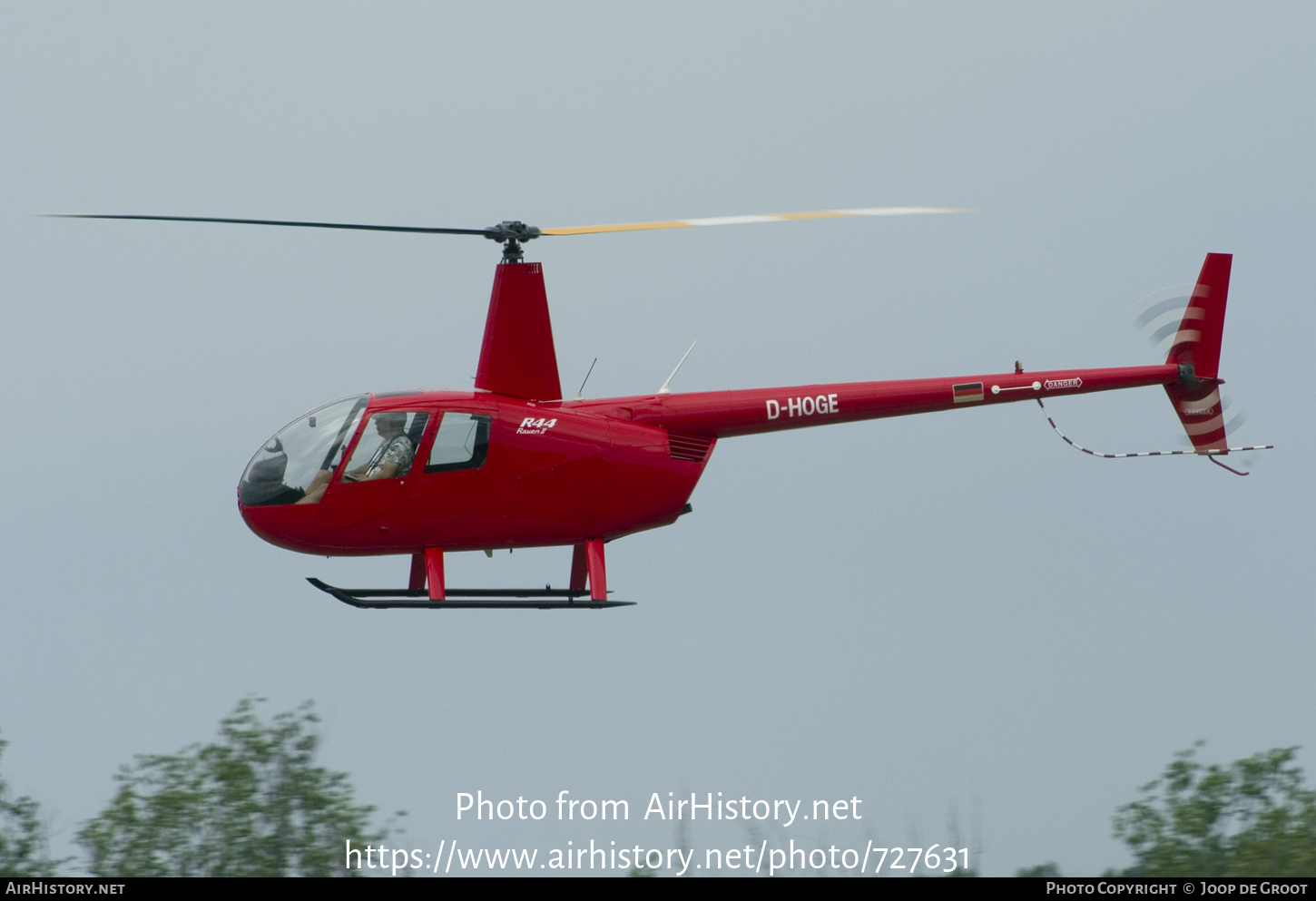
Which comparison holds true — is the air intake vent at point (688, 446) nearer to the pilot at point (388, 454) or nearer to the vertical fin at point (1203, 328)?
the pilot at point (388, 454)

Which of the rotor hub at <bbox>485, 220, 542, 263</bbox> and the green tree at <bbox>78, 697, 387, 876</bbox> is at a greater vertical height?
the rotor hub at <bbox>485, 220, 542, 263</bbox>

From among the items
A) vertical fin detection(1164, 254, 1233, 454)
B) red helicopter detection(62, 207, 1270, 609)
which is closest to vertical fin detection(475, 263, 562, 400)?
red helicopter detection(62, 207, 1270, 609)

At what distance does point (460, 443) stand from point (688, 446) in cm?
233

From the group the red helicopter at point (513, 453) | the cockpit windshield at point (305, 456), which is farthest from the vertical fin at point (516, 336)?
the cockpit windshield at point (305, 456)

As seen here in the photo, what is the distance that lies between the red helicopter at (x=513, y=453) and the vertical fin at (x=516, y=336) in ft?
0.04

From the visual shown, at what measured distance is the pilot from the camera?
1655 cm

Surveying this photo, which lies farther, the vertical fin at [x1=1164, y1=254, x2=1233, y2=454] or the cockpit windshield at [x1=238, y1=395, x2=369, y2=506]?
the vertical fin at [x1=1164, y1=254, x2=1233, y2=454]

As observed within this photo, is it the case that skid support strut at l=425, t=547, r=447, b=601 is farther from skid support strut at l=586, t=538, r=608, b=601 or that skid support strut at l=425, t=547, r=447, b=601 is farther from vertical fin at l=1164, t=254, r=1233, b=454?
vertical fin at l=1164, t=254, r=1233, b=454

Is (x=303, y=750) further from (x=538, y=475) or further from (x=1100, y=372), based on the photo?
(x=1100, y=372)

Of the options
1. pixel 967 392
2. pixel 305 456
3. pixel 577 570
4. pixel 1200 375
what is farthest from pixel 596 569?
pixel 1200 375

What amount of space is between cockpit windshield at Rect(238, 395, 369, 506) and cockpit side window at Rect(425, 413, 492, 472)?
2.56ft
